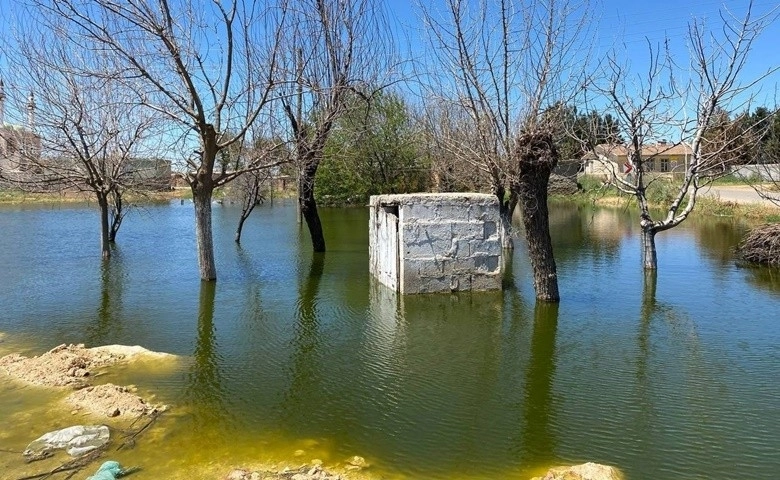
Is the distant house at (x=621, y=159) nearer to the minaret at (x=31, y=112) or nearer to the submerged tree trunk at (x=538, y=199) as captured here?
the submerged tree trunk at (x=538, y=199)

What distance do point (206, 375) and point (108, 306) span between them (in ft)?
14.2

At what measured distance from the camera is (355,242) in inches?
777

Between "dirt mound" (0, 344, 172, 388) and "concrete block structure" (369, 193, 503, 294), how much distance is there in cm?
471

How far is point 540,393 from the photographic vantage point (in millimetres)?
6082

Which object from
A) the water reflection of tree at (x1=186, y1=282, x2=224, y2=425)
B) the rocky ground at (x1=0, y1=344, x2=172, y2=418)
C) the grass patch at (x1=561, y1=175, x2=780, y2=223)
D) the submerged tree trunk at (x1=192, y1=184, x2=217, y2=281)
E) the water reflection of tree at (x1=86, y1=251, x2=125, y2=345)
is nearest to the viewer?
the rocky ground at (x1=0, y1=344, x2=172, y2=418)

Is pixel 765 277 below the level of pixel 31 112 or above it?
below

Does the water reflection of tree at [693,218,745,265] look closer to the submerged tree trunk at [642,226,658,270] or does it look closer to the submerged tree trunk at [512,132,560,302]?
the submerged tree trunk at [642,226,658,270]

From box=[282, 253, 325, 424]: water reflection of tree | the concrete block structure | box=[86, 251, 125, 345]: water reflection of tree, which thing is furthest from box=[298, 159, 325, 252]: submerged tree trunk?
the concrete block structure

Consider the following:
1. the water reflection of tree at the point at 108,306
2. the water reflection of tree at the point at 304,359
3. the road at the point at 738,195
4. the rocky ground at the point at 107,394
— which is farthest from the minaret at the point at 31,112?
the road at the point at 738,195

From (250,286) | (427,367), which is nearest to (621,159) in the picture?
(250,286)

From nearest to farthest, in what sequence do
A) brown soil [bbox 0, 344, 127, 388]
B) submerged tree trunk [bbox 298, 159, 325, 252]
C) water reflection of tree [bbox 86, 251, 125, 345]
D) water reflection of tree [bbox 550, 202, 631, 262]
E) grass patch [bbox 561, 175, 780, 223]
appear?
brown soil [bbox 0, 344, 127, 388]
water reflection of tree [bbox 86, 251, 125, 345]
water reflection of tree [bbox 550, 202, 631, 262]
submerged tree trunk [bbox 298, 159, 325, 252]
grass patch [bbox 561, 175, 780, 223]

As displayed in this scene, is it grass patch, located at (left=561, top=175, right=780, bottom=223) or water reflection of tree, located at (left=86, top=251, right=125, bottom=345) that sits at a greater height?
grass patch, located at (left=561, top=175, right=780, bottom=223)

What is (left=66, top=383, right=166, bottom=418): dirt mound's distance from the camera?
5.54m

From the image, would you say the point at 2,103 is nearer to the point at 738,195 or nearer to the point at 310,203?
the point at 310,203
